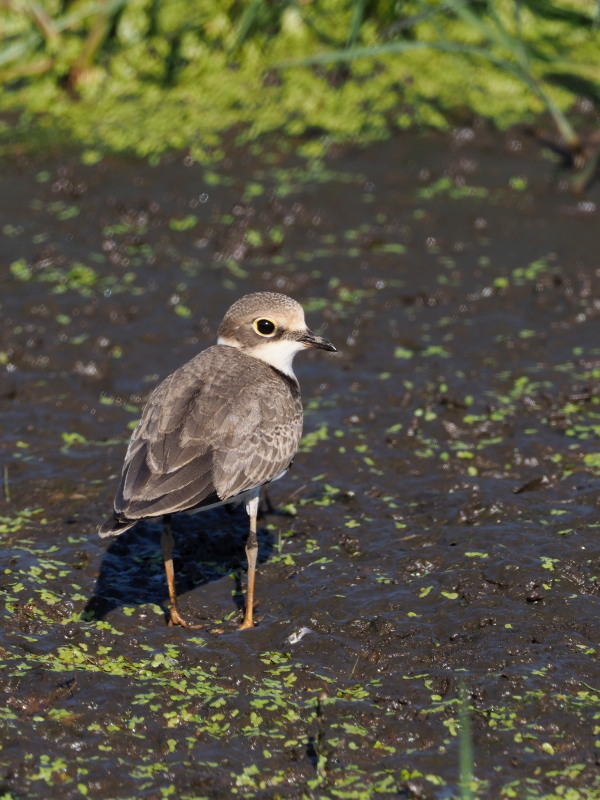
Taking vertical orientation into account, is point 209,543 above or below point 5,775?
below

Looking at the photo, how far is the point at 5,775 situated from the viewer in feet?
15.8

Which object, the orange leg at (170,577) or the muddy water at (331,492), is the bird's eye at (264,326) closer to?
the muddy water at (331,492)

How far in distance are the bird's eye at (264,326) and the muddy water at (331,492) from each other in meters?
1.04

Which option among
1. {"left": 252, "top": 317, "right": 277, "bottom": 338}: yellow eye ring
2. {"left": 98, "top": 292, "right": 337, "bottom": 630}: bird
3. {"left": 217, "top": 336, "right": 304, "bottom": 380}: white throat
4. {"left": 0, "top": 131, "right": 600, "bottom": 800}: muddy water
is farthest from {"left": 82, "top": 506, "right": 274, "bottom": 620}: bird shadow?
{"left": 252, "top": 317, "right": 277, "bottom": 338}: yellow eye ring

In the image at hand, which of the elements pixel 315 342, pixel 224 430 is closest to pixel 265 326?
pixel 315 342

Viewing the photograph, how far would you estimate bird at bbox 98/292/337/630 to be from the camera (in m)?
6.06

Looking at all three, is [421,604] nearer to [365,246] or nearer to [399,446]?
[399,446]

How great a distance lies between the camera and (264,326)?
23.6ft

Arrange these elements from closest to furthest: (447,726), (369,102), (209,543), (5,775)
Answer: (5,775) < (447,726) < (209,543) < (369,102)

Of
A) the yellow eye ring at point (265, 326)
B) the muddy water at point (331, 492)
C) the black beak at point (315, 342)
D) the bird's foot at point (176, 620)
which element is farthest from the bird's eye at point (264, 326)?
the bird's foot at point (176, 620)

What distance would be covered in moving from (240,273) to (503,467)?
10.2 ft

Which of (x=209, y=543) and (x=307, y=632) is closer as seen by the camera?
(x=307, y=632)

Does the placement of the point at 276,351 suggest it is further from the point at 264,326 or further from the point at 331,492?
the point at 331,492

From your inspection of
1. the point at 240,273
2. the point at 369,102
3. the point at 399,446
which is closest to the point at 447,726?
the point at 399,446
